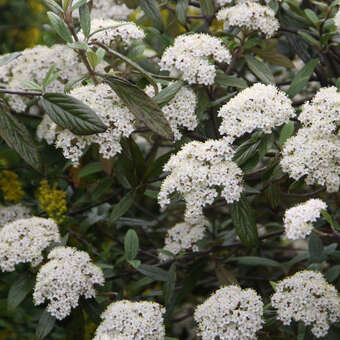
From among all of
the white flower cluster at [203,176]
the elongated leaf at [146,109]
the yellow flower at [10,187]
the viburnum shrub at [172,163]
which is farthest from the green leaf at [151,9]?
the yellow flower at [10,187]

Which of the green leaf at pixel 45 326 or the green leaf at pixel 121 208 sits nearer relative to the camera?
the green leaf at pixel 45 326

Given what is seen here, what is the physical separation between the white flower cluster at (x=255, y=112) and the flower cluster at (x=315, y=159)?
136 mm

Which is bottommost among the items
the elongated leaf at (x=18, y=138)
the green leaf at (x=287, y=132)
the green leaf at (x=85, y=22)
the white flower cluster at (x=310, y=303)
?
the white flower cluster at (x=310, y=303)

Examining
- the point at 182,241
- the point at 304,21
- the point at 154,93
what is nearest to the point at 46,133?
the point at 154,93

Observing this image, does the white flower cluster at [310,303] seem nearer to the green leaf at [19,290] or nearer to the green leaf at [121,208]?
the green leaf at [121,208]

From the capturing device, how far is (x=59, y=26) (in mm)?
2312

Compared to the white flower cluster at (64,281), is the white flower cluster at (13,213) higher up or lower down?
lower down

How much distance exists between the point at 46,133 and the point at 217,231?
1.32 m

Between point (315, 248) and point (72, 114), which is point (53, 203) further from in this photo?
point (315, 248)

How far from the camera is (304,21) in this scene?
9.71 ft

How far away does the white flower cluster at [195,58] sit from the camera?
240 centimetres

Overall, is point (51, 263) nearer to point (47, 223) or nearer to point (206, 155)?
point (47, 223)

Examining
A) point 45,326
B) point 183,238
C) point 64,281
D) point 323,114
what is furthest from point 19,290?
point 323,114

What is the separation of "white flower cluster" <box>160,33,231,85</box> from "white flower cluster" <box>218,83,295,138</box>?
26cm
